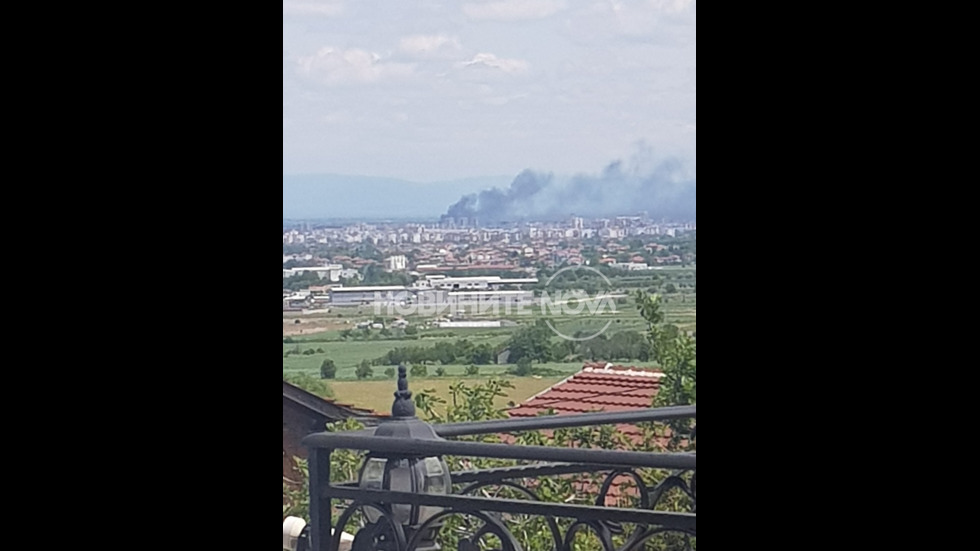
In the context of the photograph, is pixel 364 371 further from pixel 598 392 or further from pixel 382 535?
pixel 382 535

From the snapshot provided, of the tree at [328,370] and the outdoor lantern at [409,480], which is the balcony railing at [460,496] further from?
the tree at [328,370]

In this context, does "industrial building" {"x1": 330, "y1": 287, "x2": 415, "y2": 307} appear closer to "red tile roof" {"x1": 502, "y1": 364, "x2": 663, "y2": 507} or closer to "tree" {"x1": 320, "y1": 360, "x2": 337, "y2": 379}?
"tree" {"x1": 320, "y1": 360, "x2": 337, "y2": 379}

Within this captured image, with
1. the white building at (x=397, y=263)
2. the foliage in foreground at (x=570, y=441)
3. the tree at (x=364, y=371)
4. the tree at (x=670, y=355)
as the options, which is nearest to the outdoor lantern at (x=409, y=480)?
the foliage in foreground at (x=570, y=441)

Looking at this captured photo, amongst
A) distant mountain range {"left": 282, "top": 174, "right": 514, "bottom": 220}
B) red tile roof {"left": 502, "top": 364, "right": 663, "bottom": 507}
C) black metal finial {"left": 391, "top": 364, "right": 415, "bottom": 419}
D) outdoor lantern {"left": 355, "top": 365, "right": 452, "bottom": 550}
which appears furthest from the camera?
distant mountain range {"left": 282, "top": 174, "right": 514, "bottom": 220}

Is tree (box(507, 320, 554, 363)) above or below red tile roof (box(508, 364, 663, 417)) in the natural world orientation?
above

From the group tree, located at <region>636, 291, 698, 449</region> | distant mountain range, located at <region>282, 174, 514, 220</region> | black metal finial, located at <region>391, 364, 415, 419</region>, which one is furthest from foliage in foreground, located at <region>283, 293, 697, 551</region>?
distant mountain range, located at <region>282, 174, 514, 220</region>
